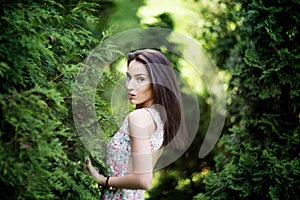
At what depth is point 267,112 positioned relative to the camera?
473 cm

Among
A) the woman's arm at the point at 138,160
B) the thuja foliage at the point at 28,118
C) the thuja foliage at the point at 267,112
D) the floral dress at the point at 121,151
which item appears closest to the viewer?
the thuja foliage at the point at 28,118

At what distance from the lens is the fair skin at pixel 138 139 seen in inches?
89.4

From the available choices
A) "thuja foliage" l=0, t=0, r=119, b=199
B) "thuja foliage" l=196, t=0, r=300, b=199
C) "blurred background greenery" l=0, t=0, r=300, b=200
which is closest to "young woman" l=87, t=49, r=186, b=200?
"blurred background greenery" l=0, t=0, r=300, b=200

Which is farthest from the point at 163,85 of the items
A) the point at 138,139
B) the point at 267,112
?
the point at 267,112

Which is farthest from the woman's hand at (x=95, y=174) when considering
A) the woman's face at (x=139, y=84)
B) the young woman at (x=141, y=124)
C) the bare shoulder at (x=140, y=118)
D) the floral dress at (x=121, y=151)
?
the woman's face at (x=139, y=84)

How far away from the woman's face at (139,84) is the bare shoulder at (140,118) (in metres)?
0.14

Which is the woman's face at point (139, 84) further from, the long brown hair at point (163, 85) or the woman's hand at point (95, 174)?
the woman's hand at point (95, 174)

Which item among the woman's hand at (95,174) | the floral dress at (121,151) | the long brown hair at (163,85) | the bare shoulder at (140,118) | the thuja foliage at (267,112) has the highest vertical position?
the thuja foliage at (267,112)

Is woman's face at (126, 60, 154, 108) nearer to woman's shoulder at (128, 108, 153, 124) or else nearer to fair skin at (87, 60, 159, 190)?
fair skin at (87, 60, 159, 190)

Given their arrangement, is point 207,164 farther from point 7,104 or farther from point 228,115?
point 7,104

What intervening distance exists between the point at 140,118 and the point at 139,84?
23 centimetres

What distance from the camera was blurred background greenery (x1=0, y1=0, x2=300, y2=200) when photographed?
1.84 m

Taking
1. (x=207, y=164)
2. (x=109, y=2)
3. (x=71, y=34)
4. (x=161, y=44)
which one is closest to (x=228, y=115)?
(x=207, y=164)

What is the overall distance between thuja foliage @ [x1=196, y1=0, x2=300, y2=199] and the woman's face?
2146mm
